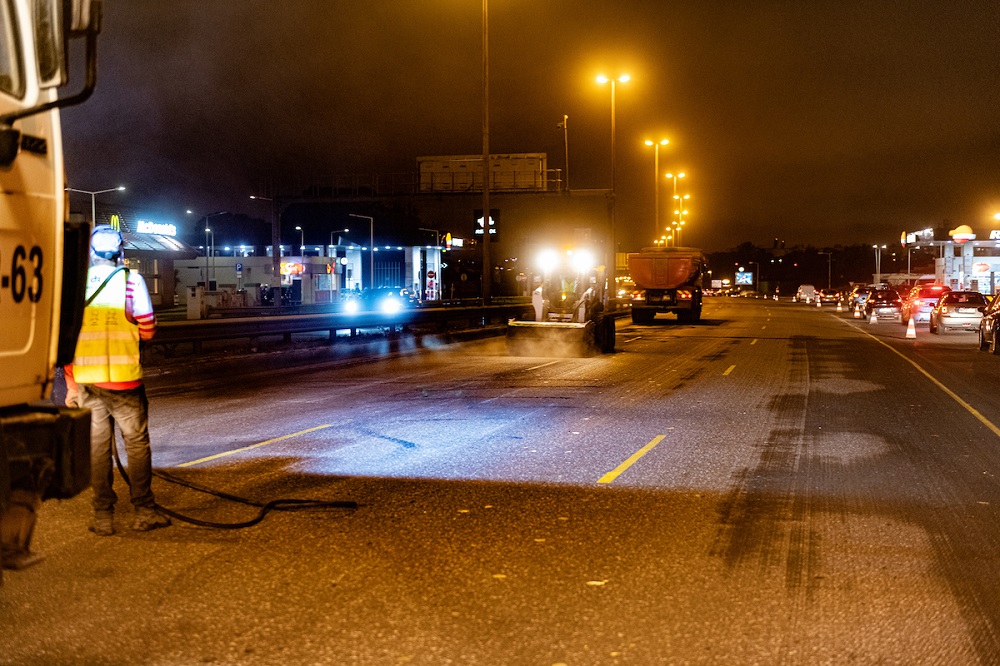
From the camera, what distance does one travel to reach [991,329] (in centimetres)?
→ 2514

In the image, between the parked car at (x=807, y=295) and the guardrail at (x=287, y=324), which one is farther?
the parked car at (x=807, y=295)

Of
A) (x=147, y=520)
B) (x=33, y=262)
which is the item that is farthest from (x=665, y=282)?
(x=33, y=262)

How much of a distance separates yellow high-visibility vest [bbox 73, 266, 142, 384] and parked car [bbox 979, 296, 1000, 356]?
2344cm

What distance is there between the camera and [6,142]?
4059 millimetres

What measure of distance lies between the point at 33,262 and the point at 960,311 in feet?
113

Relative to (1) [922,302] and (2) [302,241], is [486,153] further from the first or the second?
(2) [302,241]

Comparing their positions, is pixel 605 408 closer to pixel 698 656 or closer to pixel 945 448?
pixel 945 448

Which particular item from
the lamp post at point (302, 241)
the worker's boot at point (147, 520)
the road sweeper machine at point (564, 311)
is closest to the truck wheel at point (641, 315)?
the road sweeper machine at point (564, 311)

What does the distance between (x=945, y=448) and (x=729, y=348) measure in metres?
16.3

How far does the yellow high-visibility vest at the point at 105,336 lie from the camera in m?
6.26

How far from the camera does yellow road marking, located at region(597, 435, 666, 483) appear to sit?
28.4ft

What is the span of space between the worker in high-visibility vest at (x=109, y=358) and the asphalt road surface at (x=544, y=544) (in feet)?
1.68

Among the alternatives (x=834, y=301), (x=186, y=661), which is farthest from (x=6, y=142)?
(x=834, y=301)

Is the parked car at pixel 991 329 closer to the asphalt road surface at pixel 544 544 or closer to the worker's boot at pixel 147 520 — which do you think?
the asphalt road surface at pixel 544 544
